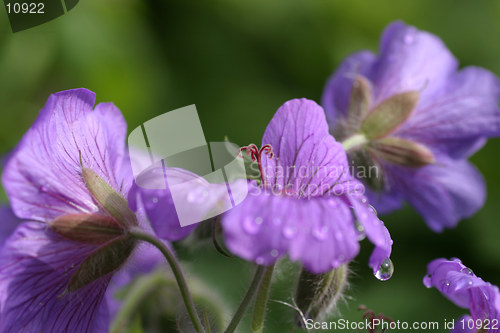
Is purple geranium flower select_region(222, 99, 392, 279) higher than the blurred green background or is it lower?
higher

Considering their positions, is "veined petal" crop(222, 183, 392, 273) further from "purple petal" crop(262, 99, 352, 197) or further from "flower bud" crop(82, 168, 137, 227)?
"flower bud" crop(82, 168, 137, 227)

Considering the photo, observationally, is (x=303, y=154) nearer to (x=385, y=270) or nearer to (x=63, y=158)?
(x=385, y=270)

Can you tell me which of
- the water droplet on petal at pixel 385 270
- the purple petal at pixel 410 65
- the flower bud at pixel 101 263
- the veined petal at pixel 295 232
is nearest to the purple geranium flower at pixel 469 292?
the water droplet on petal at pixel 385 270

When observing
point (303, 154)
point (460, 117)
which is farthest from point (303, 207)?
point (460, 117)

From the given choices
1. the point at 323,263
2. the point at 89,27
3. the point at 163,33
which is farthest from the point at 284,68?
the point at 323,263

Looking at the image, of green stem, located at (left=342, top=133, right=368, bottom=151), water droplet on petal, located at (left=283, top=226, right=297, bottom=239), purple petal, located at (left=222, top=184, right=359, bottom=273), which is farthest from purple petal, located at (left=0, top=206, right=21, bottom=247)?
green stem, located at (left=342, top=133, right=368, bottom=151)

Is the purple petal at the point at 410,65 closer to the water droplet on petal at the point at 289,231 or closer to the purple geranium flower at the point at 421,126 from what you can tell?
the purple geranium flower at the point at 421,126
